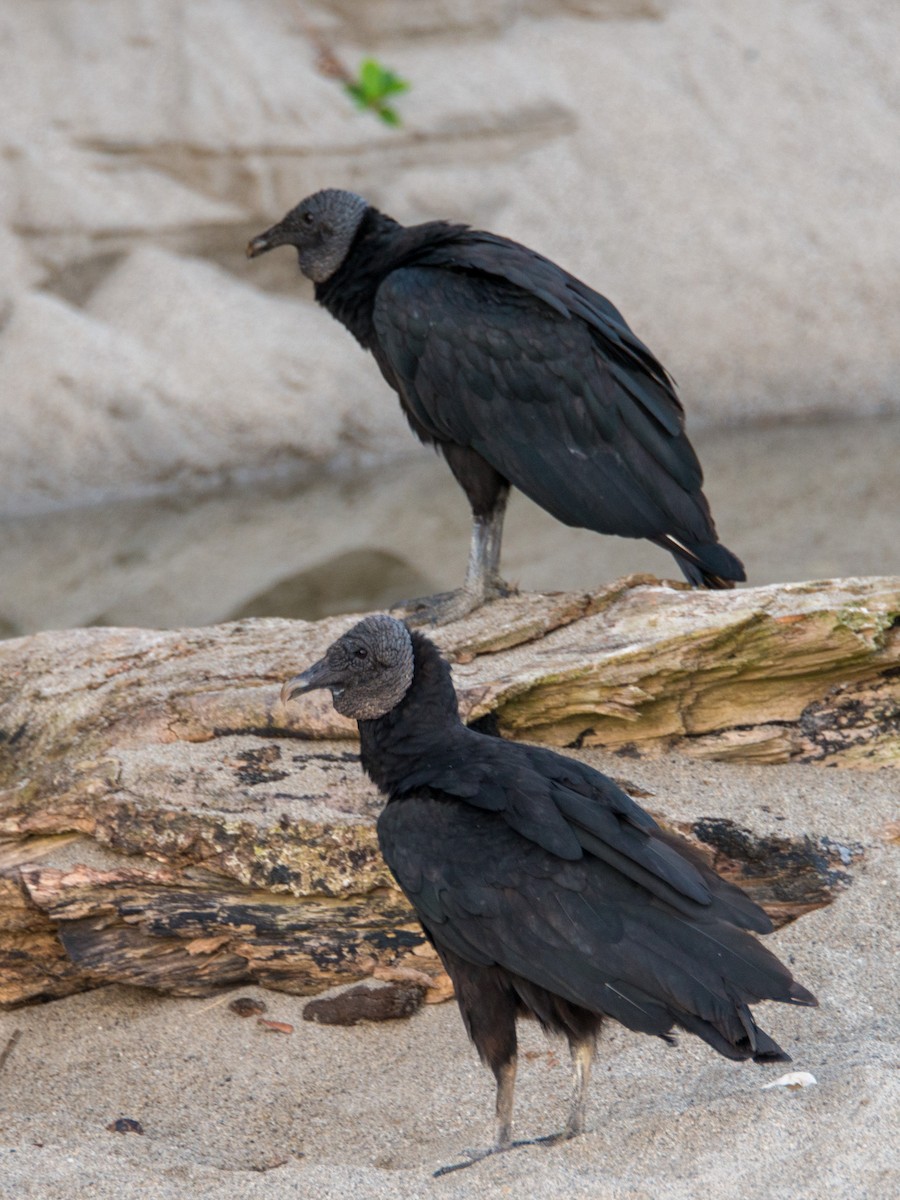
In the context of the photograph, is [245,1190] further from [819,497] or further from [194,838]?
[819,497]

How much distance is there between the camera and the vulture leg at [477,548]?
13.6 feet

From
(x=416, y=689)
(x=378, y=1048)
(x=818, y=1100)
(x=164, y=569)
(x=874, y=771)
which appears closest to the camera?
(x=818, y=1100)

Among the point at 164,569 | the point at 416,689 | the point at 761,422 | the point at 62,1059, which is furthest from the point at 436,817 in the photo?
the point at 761,422

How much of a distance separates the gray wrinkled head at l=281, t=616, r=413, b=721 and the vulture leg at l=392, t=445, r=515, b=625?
Answer: 3.78 ft

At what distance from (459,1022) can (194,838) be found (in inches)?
29.0

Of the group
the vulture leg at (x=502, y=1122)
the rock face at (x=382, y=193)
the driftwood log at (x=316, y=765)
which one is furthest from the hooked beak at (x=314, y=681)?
the rock face at (x=382, y=193)

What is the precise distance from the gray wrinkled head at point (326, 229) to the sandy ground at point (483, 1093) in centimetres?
187

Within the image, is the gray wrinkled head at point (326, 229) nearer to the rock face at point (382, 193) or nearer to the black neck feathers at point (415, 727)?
the black neck feathers at point (415, 727)

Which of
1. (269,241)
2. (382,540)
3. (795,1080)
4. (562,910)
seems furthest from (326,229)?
(382,540)

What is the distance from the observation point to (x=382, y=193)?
359 inches

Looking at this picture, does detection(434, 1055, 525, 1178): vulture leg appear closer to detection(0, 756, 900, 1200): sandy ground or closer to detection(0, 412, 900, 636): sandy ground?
detection(0, 756, 900, 1200): sandy ground

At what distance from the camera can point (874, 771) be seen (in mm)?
3547

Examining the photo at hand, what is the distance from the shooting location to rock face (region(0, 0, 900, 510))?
8633 millimetres

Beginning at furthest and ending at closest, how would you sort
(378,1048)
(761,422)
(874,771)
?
(761,422)
(874,771)
(378,1048)
